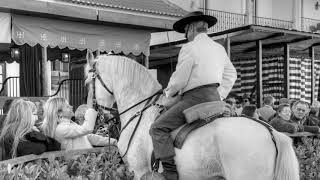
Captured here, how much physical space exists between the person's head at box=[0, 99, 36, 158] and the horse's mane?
119cm

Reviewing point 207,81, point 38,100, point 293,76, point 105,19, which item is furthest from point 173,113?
point 293,76

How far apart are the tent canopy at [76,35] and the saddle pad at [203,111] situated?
6424mm

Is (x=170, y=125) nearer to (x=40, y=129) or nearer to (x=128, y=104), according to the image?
(x=128, y=104)

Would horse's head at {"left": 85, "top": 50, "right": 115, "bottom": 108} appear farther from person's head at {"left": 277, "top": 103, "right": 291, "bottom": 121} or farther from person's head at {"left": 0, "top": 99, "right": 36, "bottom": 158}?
person's head at {"left": 277, "top": 103, "right": 291, "bottom": 121}

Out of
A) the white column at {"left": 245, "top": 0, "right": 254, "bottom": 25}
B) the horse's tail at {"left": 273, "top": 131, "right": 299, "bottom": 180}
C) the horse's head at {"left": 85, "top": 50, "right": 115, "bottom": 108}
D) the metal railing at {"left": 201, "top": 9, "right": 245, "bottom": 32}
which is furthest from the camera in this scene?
the white column at {"left": 245, "top": 0, "right": 254, "bottom": 25}

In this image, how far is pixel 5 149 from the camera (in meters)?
5.09

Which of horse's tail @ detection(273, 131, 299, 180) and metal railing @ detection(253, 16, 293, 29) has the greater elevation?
metal railing @ detection(253, 16, 293, 29)

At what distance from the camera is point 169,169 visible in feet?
16.7

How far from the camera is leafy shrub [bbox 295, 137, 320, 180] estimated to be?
7012 mm

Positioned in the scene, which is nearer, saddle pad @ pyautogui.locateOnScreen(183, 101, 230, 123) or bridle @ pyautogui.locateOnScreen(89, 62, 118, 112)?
saddle pad @ pyautogui.locateOnScreen(183, 101, 230, 123)

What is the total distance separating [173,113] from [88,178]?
1.36m

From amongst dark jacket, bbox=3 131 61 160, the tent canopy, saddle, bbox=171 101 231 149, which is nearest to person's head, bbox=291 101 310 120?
saddle, bbox=171 101 231 149

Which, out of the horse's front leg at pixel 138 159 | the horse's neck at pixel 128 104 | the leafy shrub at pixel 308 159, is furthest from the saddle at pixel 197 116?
the leafy shrub at pixel 308 159

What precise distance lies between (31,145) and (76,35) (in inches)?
270
